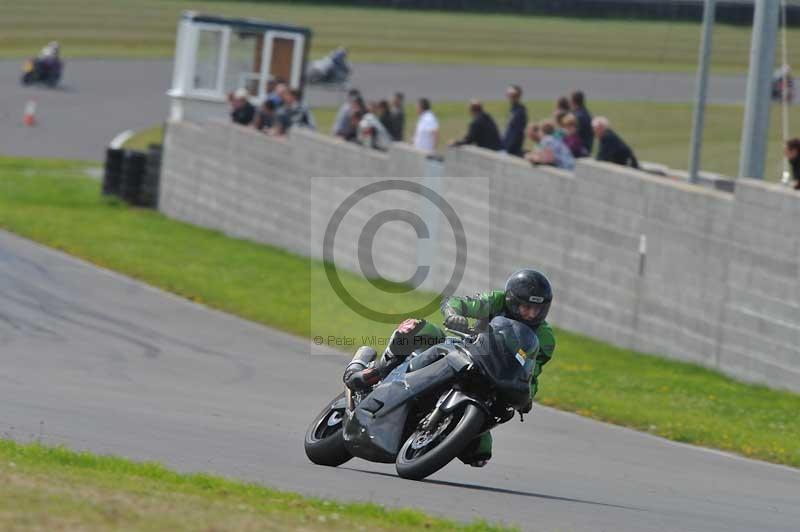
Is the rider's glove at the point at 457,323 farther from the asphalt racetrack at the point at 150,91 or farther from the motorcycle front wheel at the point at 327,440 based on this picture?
the asphalt racetrack at the point at 150,91

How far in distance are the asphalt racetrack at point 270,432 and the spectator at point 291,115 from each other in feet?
27.9

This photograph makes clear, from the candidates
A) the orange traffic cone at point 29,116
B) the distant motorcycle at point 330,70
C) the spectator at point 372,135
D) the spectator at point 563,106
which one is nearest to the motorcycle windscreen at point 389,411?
the spectator at point 563,106

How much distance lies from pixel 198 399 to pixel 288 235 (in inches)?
538

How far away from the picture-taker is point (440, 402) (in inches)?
359

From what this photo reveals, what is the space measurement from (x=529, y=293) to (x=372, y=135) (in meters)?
16.2

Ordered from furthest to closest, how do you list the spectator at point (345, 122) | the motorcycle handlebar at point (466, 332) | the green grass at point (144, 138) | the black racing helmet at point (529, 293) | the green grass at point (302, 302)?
the green grass at point (144, 138) < the spectator at point (345, 122) < the green grass at point (302, 302) < the motorcycle handlebar at point (466, 332) < the black racing helmet at point (529, 293)

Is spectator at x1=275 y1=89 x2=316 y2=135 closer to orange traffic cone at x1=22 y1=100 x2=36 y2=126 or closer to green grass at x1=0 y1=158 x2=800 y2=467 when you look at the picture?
green grass at x1=0 y1=158 x2=800 y2=467

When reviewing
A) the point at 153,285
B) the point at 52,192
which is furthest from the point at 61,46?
the point at 153,285

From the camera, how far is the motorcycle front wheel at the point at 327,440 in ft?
32.0

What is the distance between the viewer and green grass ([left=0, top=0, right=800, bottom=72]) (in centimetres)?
5212

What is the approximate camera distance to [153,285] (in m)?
22.1

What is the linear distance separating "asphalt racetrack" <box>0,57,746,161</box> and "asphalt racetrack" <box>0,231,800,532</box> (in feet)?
71.7

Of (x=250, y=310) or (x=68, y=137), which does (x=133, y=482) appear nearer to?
(x=250, y=310)

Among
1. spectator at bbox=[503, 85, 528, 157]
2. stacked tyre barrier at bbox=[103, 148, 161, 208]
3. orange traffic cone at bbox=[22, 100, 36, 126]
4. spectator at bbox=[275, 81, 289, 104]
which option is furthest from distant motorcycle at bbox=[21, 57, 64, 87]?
spectator at bbox=[503, 85, 528, 157]
